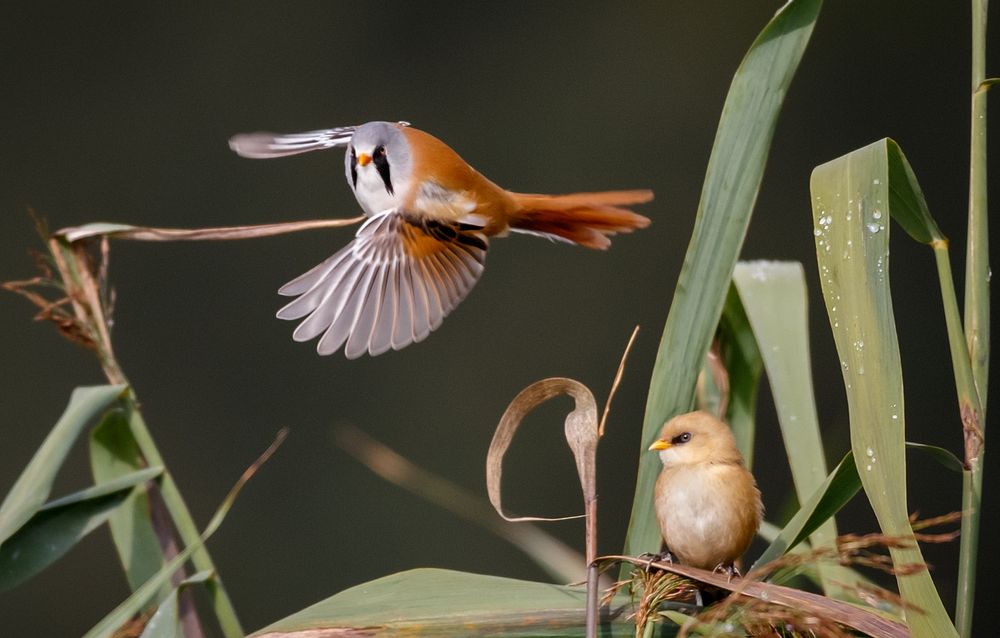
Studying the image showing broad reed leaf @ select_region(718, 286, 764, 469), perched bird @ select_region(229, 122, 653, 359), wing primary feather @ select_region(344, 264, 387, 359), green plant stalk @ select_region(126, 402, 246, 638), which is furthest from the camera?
broad reed leaf @ select_region(718, 286, 764, 469)

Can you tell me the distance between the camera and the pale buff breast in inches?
45.1

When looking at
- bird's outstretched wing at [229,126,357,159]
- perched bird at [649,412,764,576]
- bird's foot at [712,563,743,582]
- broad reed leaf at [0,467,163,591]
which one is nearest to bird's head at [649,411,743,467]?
perched bird at [649,412,764,576]

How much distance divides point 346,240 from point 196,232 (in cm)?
227

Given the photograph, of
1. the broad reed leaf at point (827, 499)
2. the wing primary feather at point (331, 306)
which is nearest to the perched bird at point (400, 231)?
the wing primary feather at point (331, 306)

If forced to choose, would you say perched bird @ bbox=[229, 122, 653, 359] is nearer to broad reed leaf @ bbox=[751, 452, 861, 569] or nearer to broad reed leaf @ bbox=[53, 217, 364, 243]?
broad reed leaf @ bbox=[53, 217, 364, 243]

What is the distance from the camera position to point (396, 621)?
0.87 meters

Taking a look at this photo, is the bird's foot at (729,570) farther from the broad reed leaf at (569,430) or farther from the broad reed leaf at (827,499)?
the broad reed leaf at (569,430)

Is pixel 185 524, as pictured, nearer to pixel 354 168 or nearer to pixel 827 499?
pixel 354 168

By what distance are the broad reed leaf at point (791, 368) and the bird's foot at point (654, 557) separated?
0.15 metres

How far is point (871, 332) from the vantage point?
2.82 feet

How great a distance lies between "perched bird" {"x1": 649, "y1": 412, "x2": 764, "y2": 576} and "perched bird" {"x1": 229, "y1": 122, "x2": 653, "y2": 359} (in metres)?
0.26

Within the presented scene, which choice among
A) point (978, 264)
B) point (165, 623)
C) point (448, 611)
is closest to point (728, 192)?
point (978, 264)

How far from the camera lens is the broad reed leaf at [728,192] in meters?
1.02

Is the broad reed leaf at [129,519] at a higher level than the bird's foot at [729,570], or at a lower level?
higher
